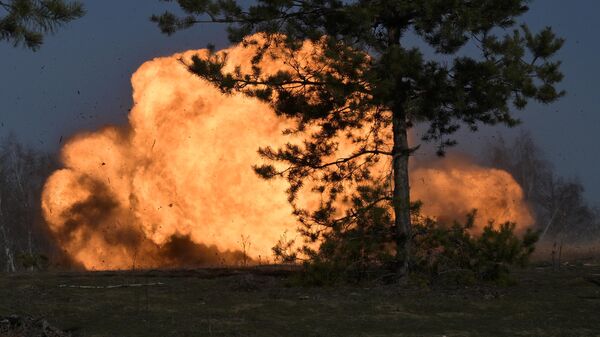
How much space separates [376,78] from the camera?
14.1m

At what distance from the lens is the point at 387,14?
48.9 feet

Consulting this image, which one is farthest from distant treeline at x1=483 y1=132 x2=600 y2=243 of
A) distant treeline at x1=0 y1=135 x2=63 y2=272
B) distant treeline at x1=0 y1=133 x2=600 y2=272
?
distant treeline at x1=0 y1=135 x2=63 y2=272

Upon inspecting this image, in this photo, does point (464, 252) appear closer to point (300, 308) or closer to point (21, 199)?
point (300, 308)

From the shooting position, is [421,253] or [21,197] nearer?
[421,253]

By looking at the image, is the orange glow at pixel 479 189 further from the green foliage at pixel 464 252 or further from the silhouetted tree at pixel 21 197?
the silhouetted tree at pixel 21 197

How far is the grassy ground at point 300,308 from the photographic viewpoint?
1009 centimetres

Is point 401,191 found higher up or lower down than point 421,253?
higher up

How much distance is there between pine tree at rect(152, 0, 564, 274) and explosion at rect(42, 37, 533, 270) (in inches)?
130

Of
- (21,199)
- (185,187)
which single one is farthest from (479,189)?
(21,199)

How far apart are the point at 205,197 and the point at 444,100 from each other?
33.0ft

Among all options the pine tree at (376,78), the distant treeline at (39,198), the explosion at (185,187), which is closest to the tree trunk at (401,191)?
the pine tree at (376,78)

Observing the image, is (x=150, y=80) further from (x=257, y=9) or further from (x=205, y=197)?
(x=257, y=9)

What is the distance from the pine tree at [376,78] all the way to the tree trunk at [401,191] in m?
0.02

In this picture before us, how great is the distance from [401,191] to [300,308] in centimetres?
418
